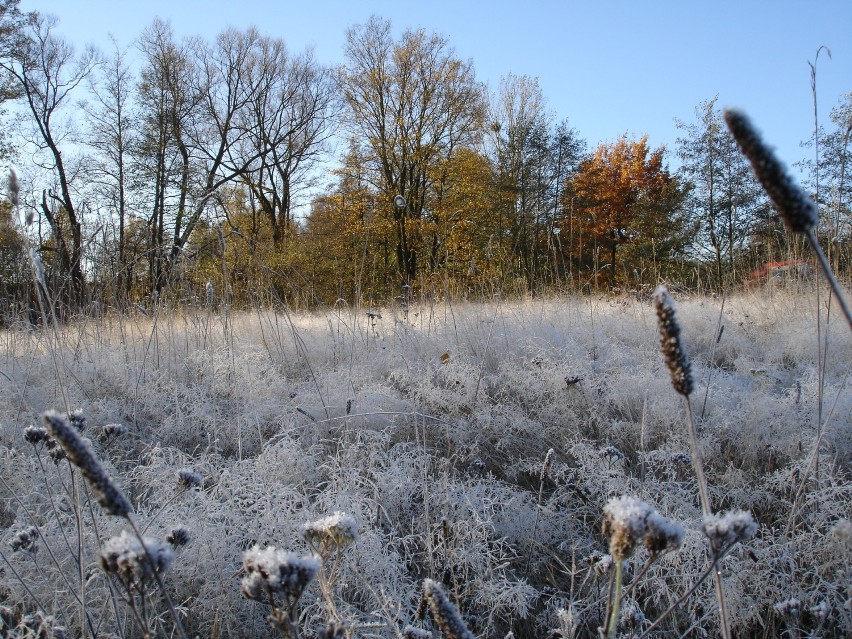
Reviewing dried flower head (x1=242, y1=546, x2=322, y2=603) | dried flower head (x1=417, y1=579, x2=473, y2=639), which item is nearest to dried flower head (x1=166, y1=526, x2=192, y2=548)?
dried flower head (x1=242, y1=546, x2=322, y2=603)

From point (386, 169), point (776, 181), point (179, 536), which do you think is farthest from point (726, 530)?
point (386, 169)

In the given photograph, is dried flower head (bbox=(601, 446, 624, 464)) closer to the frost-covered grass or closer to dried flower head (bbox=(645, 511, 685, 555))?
the frost-covered grass

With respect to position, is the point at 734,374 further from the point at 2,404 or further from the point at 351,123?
the point at 351,123

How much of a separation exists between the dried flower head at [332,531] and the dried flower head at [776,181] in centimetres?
77

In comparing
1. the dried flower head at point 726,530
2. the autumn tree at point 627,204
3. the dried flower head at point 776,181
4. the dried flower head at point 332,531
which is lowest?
the dried flower head at point 332,531

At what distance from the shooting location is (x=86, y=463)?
58cm

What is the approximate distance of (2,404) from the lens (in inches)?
124

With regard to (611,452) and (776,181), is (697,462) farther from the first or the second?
(611,452)

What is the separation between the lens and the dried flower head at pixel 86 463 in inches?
22.3

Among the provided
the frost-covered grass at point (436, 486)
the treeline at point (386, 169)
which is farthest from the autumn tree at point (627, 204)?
the frost-covered grass at point (436, 486)

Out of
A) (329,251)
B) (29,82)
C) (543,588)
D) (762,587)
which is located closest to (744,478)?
(762,587)

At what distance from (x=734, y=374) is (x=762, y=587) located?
203cm

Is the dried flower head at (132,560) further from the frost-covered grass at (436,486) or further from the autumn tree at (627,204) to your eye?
the autumn tree at (627,204)

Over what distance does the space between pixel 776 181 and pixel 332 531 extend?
0.80m
